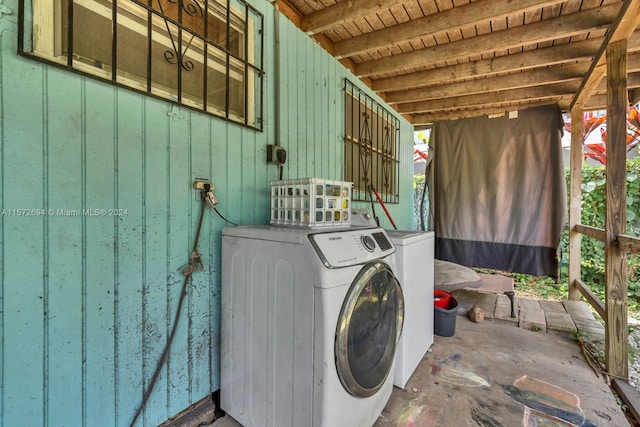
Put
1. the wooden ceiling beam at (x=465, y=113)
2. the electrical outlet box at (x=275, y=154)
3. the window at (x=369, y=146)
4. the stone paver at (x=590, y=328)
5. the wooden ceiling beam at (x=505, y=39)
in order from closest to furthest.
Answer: the electrical outlet box at (x=275, y=154) < the wooden ceiling beam at (x=505, y=39) < the stone paver at (x=590, y=328) < the window at (x=369, y=146) < the wooden ceiling beam at (x=465, y=113)

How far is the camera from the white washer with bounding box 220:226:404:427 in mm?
1078

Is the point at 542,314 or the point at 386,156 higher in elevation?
the point at 386,156

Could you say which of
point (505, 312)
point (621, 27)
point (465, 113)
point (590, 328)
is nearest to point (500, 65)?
point (621, 27)

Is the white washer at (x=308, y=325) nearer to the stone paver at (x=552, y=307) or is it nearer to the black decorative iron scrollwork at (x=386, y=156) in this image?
the black decorative iron scrollwork at (x=386, y=156)

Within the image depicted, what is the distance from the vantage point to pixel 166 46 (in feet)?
4.38

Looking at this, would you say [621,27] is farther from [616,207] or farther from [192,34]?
[192,34]

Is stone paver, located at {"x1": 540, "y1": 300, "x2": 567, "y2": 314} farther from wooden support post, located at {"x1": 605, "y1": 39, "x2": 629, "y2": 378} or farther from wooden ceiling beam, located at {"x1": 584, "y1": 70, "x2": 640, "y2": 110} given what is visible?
wooden ceiling beam, located at {"x1": 584, "y1": 70, "x2": 640, "y2": 110}

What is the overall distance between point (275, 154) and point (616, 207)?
2.36 meters

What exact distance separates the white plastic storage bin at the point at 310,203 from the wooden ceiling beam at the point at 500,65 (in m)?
2.18

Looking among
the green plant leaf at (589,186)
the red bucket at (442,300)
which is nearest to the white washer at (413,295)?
the red bucket at (442,300)

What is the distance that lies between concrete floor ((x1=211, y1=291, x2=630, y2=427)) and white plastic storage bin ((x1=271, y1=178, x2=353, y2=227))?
111 cm

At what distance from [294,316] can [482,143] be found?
4071 millimetres

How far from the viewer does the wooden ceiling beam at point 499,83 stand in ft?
9.40

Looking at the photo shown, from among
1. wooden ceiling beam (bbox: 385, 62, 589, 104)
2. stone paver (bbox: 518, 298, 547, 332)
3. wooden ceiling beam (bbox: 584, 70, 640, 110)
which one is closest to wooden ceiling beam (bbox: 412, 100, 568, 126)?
wooden ceiling beam (bbox: 584, 70, 640, 110)
